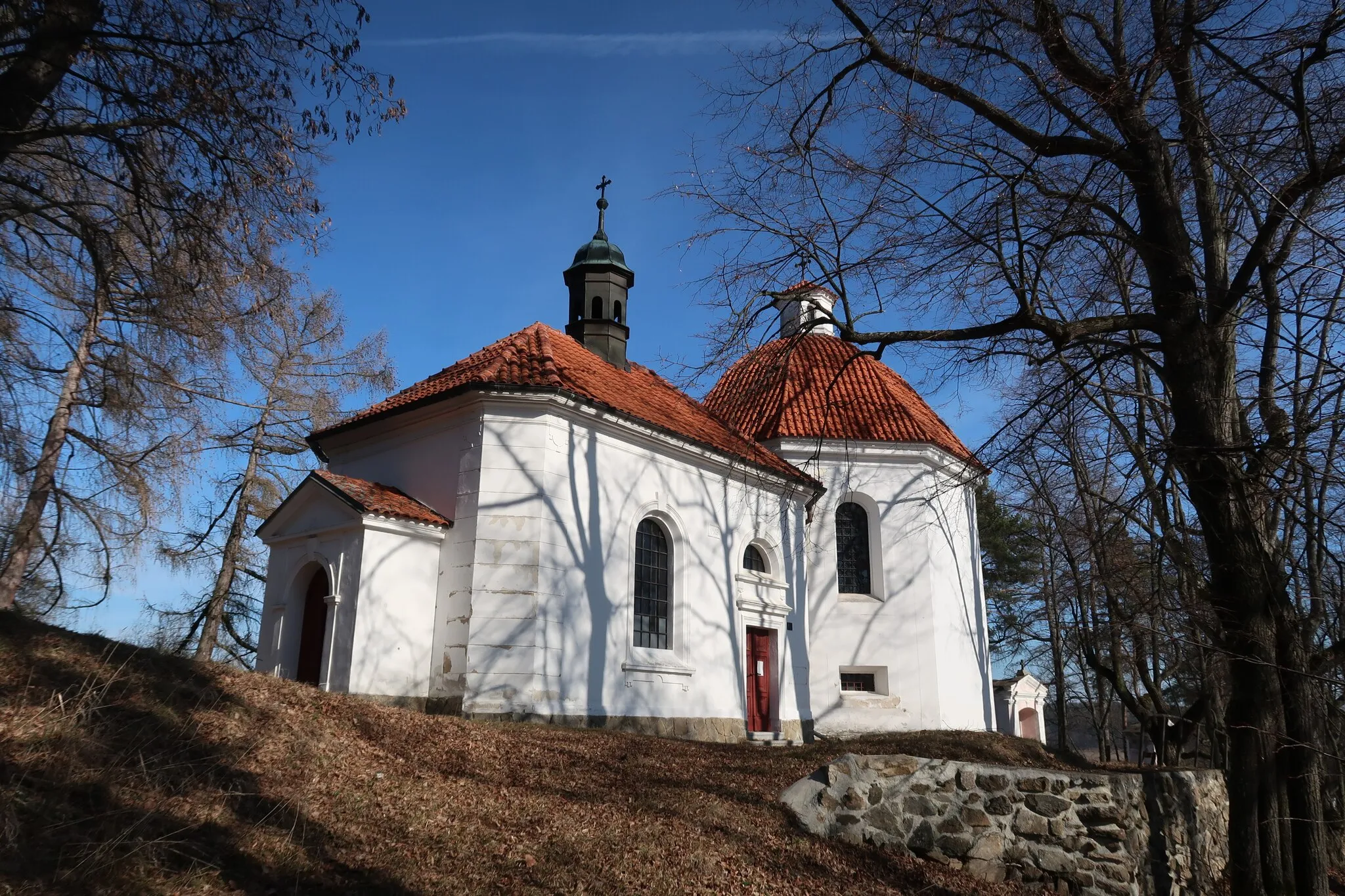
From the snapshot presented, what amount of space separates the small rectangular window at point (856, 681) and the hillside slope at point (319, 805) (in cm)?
981

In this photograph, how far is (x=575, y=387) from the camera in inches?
570

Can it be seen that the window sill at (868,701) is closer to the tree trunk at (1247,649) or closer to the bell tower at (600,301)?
the bell tower at (600,301)

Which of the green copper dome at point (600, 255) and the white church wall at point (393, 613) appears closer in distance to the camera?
the white church wall at point (393, 613)

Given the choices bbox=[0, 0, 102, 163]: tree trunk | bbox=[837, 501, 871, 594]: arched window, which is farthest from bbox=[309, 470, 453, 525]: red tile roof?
bbox=[837, 501, 871, 594]: arched window

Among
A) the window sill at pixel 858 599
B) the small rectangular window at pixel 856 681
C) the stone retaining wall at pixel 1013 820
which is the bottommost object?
the stone retaining wall at pixel 1013 820

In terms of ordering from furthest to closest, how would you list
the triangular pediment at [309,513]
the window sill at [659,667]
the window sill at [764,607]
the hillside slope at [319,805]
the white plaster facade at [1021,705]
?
the white plaster facade at [1021,705]
the window sill at [764,607]
the window sill at [659,667]
the triangular pediment at [309,513]
the hillside slope at [319,805]

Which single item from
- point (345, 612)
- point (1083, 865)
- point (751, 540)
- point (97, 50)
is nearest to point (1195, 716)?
point (751, 540)

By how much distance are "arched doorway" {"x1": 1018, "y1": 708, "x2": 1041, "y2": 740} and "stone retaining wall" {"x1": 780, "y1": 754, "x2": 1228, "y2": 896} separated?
2217 centimetres

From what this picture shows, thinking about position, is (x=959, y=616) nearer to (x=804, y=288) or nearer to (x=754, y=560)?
(x=754, y=560)

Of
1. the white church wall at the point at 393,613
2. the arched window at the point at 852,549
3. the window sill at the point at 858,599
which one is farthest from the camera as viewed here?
the arched window at the point at 852,549

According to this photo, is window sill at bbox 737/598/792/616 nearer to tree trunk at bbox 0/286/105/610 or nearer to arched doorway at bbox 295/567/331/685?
arched doorway at bbox 295/567/331/685

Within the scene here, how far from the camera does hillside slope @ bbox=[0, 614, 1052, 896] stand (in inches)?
210

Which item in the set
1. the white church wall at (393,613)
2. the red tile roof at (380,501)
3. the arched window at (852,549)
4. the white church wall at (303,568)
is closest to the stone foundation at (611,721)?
the white church wall at (393,613)

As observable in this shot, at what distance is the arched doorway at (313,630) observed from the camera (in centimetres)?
1393
